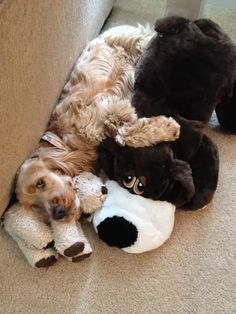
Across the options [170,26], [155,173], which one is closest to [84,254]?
[155,173]

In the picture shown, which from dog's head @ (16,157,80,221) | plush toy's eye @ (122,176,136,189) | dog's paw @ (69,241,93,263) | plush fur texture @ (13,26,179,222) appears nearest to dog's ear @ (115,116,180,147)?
plush fur texture @ (13,26,179,222)

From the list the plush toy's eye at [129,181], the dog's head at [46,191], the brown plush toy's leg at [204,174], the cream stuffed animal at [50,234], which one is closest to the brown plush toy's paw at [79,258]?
the cream stuffed animal at [50,234]

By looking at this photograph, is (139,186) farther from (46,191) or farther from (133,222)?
(46,191)

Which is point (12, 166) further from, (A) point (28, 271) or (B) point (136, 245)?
(B) point (136, 245)

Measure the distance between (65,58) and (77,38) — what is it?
0.15 meters

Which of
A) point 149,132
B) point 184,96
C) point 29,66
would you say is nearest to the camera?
point 29,66

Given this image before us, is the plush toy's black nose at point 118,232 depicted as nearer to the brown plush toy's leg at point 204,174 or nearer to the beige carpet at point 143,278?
the beige carpet at point 143,278

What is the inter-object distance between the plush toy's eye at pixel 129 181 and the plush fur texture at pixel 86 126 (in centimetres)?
11

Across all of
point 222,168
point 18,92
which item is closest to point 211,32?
point 222,168

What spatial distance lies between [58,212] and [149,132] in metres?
0.39

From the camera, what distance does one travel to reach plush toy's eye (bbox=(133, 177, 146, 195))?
4.80 ft

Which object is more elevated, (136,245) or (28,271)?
(136,245)

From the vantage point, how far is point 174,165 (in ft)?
4.75

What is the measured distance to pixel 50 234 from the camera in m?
1.44
